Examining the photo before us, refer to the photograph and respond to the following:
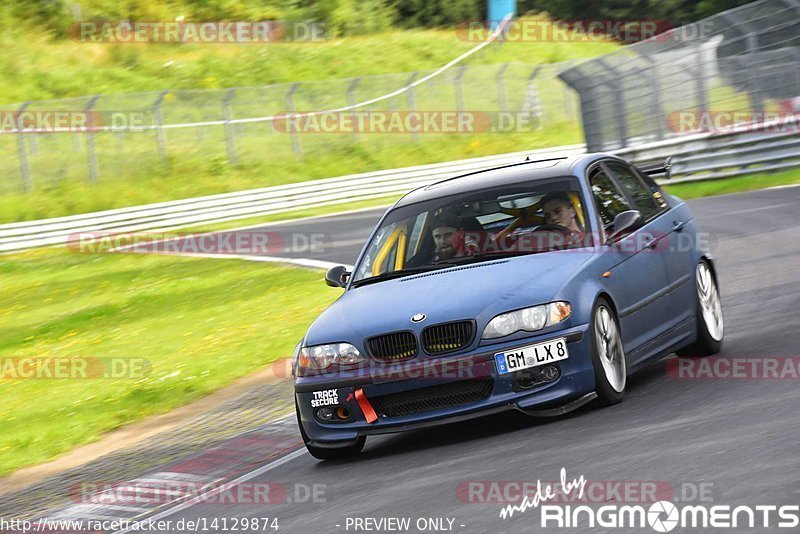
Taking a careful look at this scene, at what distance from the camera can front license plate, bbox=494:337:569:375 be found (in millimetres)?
7301

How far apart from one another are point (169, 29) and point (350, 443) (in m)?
49.2

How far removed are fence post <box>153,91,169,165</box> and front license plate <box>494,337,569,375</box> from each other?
3401cm

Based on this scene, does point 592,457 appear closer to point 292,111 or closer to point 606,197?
point 606,197

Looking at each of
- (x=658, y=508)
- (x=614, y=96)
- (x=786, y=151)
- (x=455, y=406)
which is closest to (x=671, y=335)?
(x=455, y=406)

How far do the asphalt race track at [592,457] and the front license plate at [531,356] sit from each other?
0.39 m

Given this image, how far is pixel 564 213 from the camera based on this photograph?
8414 millimetres

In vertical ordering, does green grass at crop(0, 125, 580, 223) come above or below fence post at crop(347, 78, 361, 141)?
below

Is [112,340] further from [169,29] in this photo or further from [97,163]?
[169,29]

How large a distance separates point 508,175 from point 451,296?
1.50m

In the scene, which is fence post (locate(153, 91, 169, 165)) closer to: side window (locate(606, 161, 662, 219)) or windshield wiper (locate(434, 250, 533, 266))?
side window (locate(606, 161, 662, 219))

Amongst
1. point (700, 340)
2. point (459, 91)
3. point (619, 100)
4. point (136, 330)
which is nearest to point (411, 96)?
point (459, 91)

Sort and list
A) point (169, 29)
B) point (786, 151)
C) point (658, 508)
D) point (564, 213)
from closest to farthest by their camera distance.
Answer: point (658, 508)
point (564, 213)
point (786, 151)
point (169, 29)

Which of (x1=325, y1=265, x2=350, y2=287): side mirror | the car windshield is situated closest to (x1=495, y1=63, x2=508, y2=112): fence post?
(x1=325, y1=265, x2=350, y2=287): side mirror

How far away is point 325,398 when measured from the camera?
304 inches
